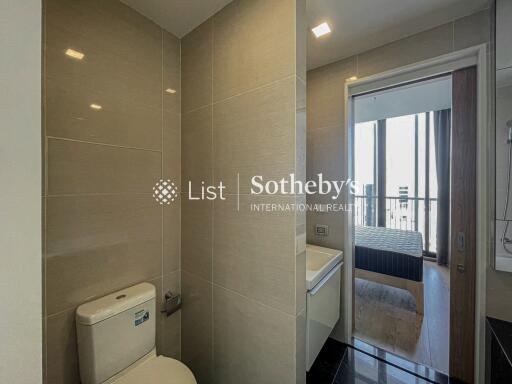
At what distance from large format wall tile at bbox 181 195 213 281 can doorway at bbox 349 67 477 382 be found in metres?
1.29

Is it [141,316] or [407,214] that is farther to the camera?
A: [407,214]

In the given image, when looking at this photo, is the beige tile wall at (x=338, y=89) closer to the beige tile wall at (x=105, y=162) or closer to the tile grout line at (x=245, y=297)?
the tile grout line at (x=245, y=297)

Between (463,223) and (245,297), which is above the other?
(463,223)

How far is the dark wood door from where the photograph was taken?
1.36 m

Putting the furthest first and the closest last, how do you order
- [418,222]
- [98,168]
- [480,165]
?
[418,222], [480,165], [98,168]

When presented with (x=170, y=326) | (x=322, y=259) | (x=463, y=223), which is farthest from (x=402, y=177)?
(x=170, y=326)


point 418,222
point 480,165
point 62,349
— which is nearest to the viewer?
point 62,349

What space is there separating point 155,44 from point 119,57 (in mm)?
291

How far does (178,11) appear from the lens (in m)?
1.29

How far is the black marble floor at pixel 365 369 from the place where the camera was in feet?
4.95

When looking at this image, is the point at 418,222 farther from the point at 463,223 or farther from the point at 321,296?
the point at 321,296

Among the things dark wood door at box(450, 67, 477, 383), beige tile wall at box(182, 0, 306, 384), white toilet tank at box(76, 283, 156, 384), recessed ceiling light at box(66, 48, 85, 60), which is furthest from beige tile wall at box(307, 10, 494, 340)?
recessed ceiling light at box(66, 48, 85, 60)

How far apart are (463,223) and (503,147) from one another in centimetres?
51

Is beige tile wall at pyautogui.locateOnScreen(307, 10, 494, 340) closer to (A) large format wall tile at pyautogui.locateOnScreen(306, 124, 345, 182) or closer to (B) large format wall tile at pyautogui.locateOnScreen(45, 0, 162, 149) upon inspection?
(A) large format wall tile at pyautogui.locateOnScreen(306, 124, 345, 182)
